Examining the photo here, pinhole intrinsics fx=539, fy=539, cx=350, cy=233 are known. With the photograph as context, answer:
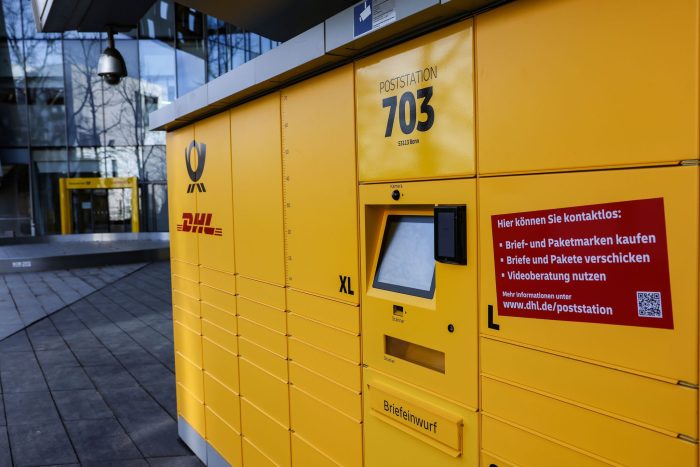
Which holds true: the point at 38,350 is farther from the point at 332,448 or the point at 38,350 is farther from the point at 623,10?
the point at 623,10

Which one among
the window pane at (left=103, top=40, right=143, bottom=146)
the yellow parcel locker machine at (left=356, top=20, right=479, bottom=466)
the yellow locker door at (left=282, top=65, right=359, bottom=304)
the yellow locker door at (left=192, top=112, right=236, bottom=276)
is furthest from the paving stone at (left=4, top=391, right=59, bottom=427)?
the window pane at (left=103, top=40, right=143, bottom=146)

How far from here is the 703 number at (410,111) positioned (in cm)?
189

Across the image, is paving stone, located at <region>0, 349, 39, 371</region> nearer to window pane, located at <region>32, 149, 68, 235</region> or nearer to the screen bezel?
the screen bezel

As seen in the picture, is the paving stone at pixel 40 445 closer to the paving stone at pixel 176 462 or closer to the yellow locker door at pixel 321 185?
the paving stone at pixel 176 462

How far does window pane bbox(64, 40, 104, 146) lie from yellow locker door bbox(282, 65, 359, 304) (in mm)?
23069

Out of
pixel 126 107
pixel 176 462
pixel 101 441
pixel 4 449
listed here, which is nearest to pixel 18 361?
pixel 4 449

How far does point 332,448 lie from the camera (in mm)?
2518

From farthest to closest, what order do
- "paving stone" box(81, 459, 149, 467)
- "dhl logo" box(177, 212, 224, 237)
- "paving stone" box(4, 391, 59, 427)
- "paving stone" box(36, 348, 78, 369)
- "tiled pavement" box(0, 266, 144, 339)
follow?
"tiled pavement" box(0, 266, 144, 339) → "paving stone" box(36, 348, 78, 369) → "paving stone" box(4, 391, 59, 427) → "paving stone" box(81, 459, 149, 467) → "dhl logo" box(177, 212, 224, 237)

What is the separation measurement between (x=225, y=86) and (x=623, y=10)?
2230mm

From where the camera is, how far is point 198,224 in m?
3.80

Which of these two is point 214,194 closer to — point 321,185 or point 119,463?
point 321,185

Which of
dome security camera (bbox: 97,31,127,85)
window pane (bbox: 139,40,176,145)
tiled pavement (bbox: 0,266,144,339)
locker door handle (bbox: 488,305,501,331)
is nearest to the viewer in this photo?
locker door handle (bbox: 488,305,501,331)

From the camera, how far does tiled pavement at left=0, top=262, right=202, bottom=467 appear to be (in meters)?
Answer: 4.04

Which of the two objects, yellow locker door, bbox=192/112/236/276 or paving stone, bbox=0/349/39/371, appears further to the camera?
paving stone, bbox=0/349/39/371
